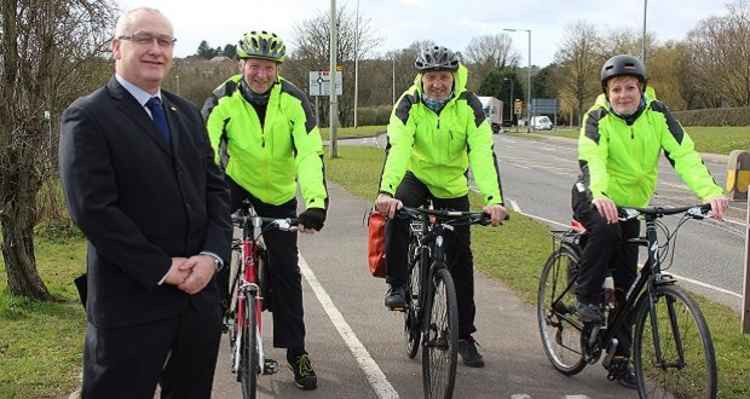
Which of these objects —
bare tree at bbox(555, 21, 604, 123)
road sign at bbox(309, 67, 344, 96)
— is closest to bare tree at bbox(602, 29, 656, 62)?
bare tree at bbox(555, 21, 604, 123)

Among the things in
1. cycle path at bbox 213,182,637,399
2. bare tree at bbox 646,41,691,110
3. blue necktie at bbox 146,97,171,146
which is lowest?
cycle path at bbox 213,182,637,399

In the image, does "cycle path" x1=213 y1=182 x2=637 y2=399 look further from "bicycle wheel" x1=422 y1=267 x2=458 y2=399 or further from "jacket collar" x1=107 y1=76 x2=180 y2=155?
"jacket collar" x1=107 y1=76 x2=180 y2=155

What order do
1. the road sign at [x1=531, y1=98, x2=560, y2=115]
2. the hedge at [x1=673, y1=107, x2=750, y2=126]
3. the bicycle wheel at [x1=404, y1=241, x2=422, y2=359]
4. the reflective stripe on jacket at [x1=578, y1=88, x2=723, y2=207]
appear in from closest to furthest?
the reflective stripe on jacket at [x1=578, y1=88, x2=723, y2=207] → the bicycle wheel at [x1=404, y1=241, x2=422, y2=359] → the hedge at [x1=673, y1=107, x2=750, y2=126] → the road sign at [x1=531, y1=98, x2=560, y2=115]

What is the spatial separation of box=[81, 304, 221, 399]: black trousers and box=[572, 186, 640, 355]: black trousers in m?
2.49

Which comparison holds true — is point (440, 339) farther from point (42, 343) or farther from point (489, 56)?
point (489, 56)

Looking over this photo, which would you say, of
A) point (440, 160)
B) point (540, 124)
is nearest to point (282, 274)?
point (440, 160)

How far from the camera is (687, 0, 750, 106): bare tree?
5164 cm

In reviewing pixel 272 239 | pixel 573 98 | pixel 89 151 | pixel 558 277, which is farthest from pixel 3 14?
pixel 573 98

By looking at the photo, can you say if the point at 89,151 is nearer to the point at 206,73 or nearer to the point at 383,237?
the point at 383,237

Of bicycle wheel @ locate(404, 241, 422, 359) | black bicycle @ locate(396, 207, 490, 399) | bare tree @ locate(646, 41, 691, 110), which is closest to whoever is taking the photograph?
black bicycle @ locate(396, 207, 490, 399)

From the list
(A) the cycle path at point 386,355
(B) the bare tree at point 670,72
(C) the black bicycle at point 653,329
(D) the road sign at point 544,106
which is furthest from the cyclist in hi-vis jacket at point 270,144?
(D) the road sign at point 544,106

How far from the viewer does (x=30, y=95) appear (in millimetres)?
6281

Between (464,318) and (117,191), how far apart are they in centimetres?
315

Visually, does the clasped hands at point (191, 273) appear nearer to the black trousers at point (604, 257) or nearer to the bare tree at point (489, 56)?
the black trousers at point (604, 257)
